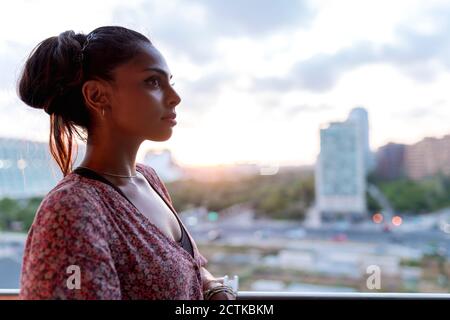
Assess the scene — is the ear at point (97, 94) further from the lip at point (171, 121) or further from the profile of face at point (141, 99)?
the lip at point (171, 121)

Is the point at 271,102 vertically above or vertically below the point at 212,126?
above

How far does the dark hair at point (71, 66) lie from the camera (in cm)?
77

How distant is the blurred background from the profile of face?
0.47 metres

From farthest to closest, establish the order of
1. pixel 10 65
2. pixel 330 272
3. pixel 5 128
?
pixel 330 272
pixel 5 128
pixel 10 65

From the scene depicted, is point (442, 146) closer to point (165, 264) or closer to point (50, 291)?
point (165, 264)

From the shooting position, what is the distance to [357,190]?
2.52 metres

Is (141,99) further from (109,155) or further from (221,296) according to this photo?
(221,296)

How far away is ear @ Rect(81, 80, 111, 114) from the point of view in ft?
2.53

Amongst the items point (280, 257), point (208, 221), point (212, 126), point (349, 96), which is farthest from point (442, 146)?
point (280, 257)

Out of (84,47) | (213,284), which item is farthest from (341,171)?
(84,47)

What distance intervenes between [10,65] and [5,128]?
308 mm

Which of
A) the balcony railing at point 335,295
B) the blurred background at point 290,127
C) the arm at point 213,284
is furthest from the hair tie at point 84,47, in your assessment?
the balcony railing at point 335,295

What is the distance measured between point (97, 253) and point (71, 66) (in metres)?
0.41

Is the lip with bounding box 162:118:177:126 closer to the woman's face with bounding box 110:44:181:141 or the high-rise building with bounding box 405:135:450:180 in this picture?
the woman's face with bounding box 110:44:181:141
